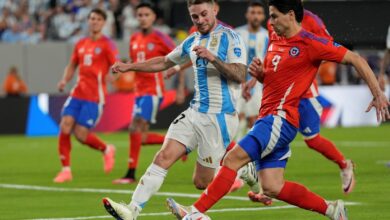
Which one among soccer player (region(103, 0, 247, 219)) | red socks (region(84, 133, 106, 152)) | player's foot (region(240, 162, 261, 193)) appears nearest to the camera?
soccer player (region(103, 0, 247, 219))

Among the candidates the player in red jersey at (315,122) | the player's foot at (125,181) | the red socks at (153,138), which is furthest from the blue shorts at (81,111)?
the player in red jersey at (315,122)

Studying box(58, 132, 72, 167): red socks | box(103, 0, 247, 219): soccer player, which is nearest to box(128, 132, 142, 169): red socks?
box(58, 132, 72, 167): red socks

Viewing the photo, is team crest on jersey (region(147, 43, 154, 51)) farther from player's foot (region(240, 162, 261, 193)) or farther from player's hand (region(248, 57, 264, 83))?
player's hand (region(248, 57, 264, 83))

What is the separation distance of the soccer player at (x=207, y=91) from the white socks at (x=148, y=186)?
220 mm

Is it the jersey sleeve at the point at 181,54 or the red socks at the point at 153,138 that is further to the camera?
the red socks at the point at 153,138

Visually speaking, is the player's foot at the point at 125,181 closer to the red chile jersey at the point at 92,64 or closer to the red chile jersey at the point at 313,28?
the red chile jersey at the point at 92,64

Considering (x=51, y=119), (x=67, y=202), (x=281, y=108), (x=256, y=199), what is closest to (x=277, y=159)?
(x=281, y=108)

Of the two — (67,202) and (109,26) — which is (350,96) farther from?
(67,202)

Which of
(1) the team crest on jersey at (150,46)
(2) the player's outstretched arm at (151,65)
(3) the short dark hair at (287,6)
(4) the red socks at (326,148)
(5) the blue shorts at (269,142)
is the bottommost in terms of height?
(4) the red socks at (326,148)

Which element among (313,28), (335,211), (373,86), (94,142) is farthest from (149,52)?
(373,86)

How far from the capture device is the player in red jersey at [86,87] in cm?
1647

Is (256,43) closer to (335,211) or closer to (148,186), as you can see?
(148,186)

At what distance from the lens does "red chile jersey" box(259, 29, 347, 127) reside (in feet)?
31.0

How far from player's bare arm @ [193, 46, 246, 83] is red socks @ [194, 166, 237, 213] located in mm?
1132
